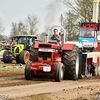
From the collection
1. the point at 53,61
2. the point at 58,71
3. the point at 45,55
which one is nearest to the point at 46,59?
the point at 45,55

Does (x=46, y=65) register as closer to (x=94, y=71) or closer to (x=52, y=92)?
(x=52, y=92)

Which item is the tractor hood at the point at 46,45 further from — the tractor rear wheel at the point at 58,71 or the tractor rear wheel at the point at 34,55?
the tractor rear wheel at the point at 58,71

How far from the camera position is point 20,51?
75.2ft

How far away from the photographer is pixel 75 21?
103 feet

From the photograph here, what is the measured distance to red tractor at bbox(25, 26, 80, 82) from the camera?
9594mm

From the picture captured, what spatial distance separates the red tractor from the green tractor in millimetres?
11508

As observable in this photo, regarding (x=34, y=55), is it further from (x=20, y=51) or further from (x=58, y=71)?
(x=20, y=51)

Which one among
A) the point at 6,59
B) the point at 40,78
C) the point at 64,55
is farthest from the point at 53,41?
the point at 6,59

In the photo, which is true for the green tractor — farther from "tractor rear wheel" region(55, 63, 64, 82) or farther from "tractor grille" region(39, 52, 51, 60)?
"tractor rear wheel" region(55, 63, 64, 82)

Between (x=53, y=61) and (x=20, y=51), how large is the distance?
13163 mm

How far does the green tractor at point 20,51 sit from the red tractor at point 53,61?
1151cm

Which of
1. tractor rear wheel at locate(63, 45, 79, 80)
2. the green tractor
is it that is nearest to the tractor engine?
tractor rear wheel at locate(63, 45, 79, 80)

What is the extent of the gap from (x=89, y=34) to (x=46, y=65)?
8.22 metres

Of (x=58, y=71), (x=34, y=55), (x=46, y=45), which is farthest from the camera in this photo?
(x=34, y=55)
